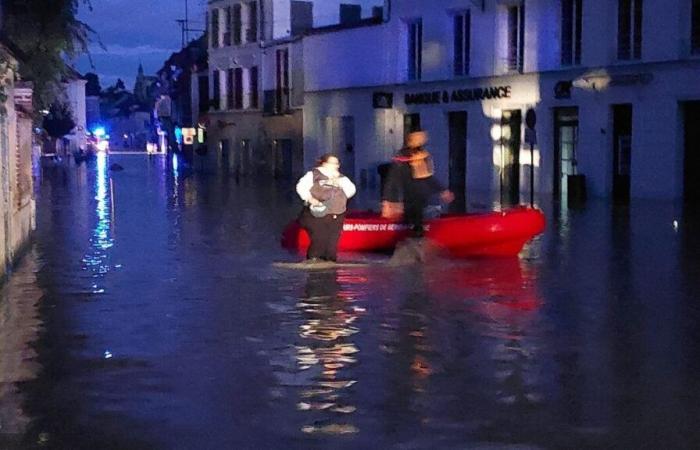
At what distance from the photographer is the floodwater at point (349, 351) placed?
6.98 m

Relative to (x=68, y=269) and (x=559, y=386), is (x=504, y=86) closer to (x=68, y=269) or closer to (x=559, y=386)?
(x=68, y=269)

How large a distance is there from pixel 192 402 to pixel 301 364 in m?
1.42

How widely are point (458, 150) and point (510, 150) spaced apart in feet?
9.96

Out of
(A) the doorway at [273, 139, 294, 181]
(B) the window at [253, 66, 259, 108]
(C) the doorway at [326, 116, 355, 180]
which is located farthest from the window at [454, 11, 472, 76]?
(B) the window at [253, 66, 259, 108]

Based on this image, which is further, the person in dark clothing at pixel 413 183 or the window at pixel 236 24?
the window at pixel 236 24

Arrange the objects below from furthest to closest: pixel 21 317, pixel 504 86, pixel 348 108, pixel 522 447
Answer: pixel 348 108 → pixel 504 86 → pixel 21 317 → pixel 522 447

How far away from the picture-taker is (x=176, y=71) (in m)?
90.6

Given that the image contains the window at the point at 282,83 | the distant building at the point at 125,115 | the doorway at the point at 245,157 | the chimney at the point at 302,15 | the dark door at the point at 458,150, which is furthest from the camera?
the distant building at the point at 125,115

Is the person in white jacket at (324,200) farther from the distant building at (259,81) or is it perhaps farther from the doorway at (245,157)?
the doorway at (245,157)

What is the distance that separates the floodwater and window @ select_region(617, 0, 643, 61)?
48.2 ft

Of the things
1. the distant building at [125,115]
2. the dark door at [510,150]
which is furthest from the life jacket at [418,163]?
the distant building at [125,115]

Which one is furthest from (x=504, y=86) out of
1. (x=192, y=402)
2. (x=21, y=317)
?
(x=192, y=402)

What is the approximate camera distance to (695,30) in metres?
29.6

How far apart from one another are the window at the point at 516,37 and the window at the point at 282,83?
1953 cm
